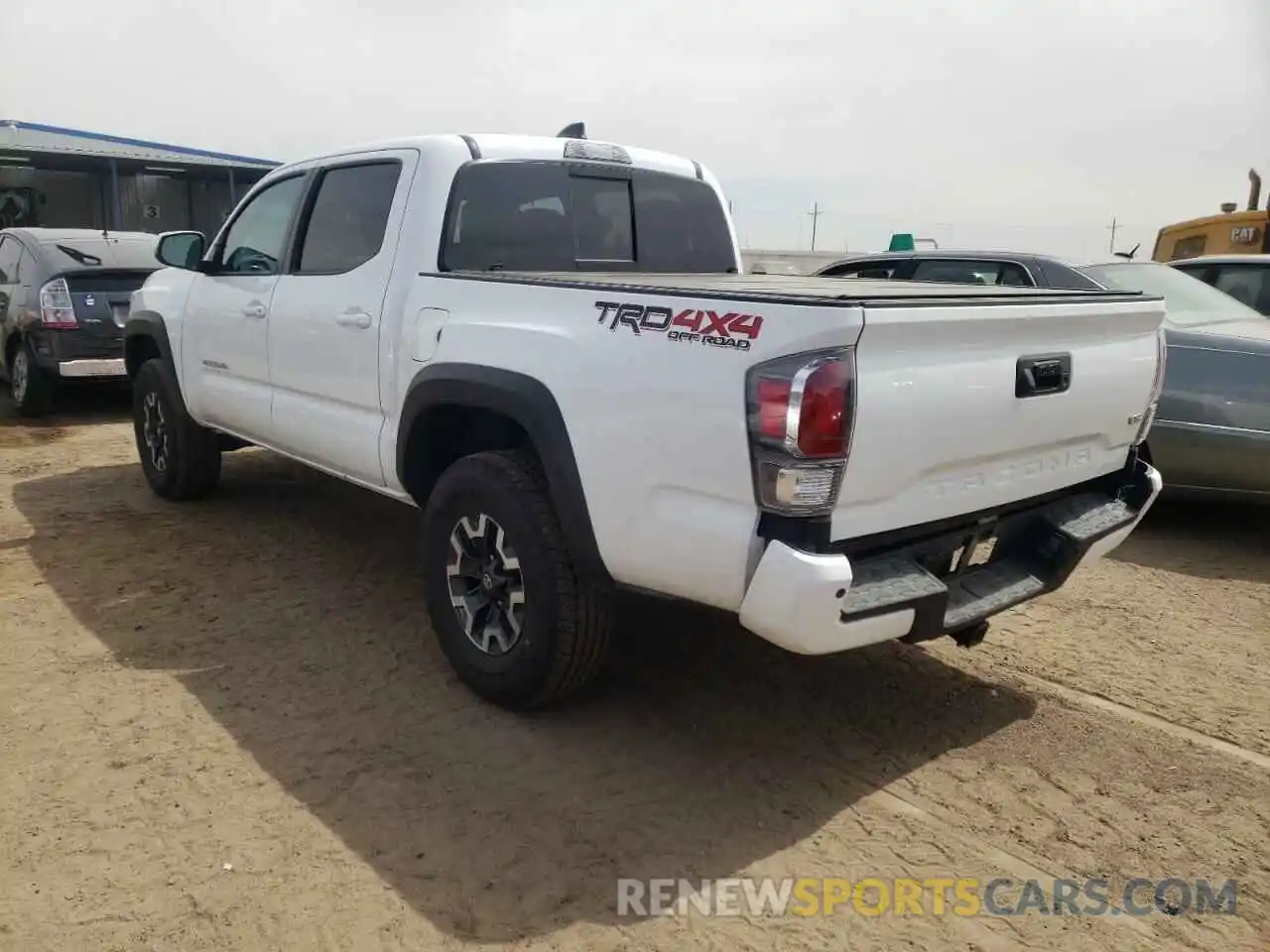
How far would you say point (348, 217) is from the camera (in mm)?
4254

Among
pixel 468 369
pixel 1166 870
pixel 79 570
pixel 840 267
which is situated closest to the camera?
pixel 1166 870

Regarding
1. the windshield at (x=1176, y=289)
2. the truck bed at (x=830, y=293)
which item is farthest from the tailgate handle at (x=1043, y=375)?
the windshield at (x=1176, y=289)

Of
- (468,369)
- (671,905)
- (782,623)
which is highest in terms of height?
(468,369)

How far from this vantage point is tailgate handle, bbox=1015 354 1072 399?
114 inches

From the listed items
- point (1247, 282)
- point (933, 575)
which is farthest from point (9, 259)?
point (1247, 282)

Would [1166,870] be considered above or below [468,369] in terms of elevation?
below

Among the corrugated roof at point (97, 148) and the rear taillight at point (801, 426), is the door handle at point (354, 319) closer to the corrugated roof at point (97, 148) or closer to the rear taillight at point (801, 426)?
the rear taillight at point (801, 426)

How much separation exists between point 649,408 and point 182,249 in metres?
3.87

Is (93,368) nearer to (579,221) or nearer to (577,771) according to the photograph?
(579,221)

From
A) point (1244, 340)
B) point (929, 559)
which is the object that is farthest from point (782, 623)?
point (1244, 340)

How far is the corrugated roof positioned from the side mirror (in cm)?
1880

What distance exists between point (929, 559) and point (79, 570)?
4.11 m

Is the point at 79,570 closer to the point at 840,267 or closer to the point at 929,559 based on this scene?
the point at 929,559

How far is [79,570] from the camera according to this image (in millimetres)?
4871
